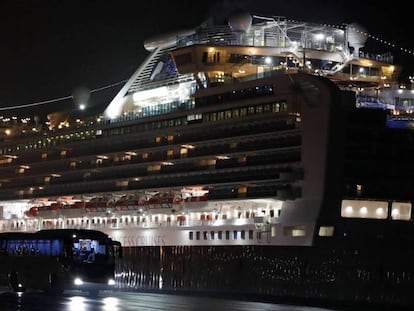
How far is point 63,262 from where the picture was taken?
35.3 meters

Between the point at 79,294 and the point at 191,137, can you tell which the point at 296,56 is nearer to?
the point at 191,137

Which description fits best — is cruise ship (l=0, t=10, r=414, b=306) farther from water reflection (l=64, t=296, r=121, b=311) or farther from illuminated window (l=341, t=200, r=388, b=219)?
water reflection (l=64, t=296, r=121, b=311)

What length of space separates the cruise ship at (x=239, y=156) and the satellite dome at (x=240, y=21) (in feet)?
0.42

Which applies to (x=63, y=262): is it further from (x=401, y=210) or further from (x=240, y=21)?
(x=240, y=21)

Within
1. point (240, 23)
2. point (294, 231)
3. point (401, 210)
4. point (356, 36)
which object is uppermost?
point (240, 23)

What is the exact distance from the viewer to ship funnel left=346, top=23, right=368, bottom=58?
206 ft

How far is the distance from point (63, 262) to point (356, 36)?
34.5 meters

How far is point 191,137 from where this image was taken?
62719mm

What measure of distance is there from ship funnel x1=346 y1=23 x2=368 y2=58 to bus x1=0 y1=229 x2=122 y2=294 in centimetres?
3166

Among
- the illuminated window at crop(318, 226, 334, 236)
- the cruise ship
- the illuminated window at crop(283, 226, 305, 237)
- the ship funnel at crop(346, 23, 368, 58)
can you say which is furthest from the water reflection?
the ship funnel at crop(346, 23, 368, 58)

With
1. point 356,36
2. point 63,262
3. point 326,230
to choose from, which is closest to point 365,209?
point 326,230

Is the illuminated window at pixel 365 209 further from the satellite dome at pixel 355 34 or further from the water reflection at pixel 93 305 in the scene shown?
the water reflection at pixel 93 305

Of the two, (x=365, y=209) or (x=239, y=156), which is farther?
(x=239, y=156)

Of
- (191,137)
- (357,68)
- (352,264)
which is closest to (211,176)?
(191,137)
